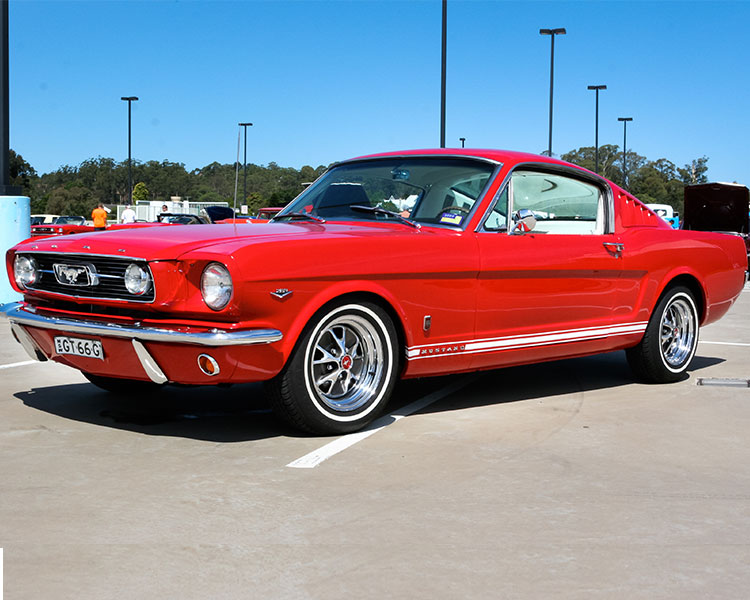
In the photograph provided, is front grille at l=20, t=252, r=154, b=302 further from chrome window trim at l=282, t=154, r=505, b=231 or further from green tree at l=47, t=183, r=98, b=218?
green tree at l=47, t=183, r=98, b=218

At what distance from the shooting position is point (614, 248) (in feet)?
21.8

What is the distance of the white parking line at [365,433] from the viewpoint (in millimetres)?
4602

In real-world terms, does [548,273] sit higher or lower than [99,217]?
lower

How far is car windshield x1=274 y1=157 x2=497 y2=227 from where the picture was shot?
5.99m

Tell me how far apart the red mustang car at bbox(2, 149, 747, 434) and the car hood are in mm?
15

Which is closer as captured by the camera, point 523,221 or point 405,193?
point 523,221

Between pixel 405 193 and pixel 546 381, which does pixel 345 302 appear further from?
pixel 546 381

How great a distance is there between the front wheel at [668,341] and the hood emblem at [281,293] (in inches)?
127

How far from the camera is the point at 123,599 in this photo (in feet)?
9.53

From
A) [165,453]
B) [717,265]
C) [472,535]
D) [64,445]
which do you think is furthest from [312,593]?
[717,265]

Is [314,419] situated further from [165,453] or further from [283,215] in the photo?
[283,215]

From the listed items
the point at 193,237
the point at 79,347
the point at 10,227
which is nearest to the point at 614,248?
the point at 193,237

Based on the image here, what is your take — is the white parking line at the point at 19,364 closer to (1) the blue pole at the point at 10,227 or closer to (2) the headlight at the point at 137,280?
(2) the headlight at the point at 137,280

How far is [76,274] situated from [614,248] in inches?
137
